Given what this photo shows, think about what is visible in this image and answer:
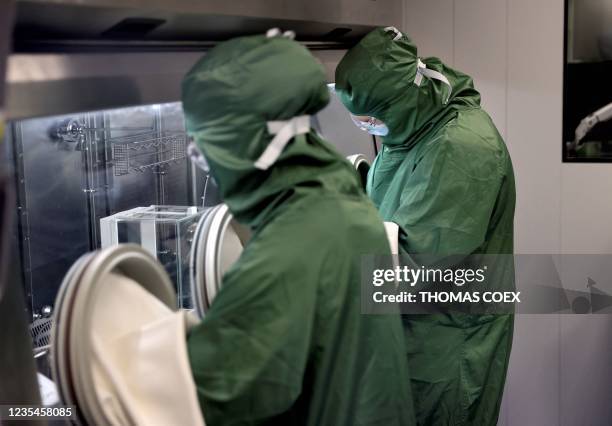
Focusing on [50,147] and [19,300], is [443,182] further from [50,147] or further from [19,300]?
[19,300]

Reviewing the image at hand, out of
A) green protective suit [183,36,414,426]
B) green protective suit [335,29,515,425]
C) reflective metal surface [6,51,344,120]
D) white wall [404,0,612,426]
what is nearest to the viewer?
reflective metal surface [6,51,344,120]

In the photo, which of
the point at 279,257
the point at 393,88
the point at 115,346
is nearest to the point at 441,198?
the point at 393,88

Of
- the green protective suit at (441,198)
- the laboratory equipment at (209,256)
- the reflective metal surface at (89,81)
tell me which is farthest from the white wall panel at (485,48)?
the reflective metal surface at (89,81)

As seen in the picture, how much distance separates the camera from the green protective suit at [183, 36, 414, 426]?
1.10 metres

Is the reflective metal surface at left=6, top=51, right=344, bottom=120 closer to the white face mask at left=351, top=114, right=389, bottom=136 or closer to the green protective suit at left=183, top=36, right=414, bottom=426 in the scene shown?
the green protective suit at left=183, top=36, right=414, bottom=426

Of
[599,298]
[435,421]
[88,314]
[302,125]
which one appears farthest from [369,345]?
[599,298]

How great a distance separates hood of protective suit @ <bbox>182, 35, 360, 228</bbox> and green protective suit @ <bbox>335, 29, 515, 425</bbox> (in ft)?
1.86

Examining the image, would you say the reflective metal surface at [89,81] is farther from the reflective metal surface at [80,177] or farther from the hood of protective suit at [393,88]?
the hood of protective suit at [393,88]

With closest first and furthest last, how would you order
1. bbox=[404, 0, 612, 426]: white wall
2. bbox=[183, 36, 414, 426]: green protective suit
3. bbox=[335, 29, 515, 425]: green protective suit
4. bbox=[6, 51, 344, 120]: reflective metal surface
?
bbox=[6, 51, 344, 120]: reflective metal surface < bbox=[183, 36, 414, 426]: green protective suit < bbox=[335, 29, 515, 425]: green protective suit < bbox=[404, 0, 612, 426]: white wall

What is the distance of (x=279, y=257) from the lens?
3.74 feet

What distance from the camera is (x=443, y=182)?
5.78ft

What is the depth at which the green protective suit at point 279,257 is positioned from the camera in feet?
3.61

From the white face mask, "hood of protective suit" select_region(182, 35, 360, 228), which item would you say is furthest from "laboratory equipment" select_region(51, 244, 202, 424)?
the white face mask

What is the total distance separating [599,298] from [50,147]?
6.42 feet
